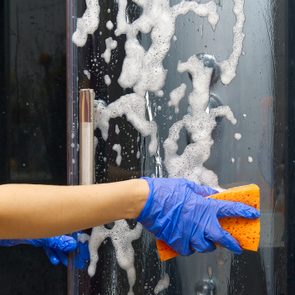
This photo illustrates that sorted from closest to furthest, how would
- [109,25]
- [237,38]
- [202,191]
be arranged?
[202,191], [237,38], [109,25]

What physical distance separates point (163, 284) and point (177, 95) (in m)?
0.49

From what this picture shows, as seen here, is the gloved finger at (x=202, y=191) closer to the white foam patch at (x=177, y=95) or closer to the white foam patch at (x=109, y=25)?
the white foam patch at (x=177, y=95)

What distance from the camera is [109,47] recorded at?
4.45ft

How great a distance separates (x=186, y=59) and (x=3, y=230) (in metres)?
0.61

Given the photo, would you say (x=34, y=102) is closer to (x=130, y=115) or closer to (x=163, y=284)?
(x=130, y=115)

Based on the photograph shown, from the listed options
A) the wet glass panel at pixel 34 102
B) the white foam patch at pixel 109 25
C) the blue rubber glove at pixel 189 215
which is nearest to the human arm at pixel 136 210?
the blue rubber glove at pixel 189 215

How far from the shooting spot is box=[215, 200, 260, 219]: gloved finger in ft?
3.39

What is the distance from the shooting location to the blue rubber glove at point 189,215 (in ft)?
3.40

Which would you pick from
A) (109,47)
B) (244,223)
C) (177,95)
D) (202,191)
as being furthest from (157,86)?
(244,223)

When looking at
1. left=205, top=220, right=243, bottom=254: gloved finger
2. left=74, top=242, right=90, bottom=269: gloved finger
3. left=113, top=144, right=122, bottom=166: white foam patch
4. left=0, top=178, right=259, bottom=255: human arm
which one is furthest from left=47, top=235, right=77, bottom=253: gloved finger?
left=205, top=220, right=243, bottom=254: gloved finger

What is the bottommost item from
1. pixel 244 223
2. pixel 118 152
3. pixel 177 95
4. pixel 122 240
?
pixel 122 240

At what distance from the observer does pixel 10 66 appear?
1.72m

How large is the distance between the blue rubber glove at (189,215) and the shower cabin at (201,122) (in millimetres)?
227

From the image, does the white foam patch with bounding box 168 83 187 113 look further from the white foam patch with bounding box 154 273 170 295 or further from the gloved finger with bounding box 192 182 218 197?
the white foam patch with bounding box 154 273 170 295
